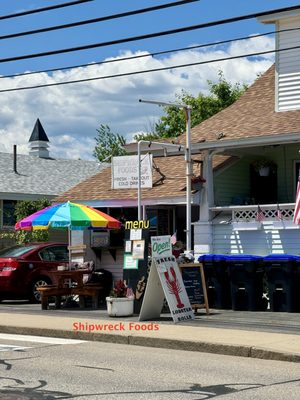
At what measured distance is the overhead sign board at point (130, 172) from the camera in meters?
21.2

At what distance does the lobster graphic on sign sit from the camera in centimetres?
1485

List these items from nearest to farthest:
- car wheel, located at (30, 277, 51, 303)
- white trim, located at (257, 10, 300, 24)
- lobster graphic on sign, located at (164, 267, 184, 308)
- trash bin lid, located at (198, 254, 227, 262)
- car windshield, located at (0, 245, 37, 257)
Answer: lobster graphic on sign, located at (164, 267, 184, 308), trash bin lid, located at (198, 254, 227, 262), car wheel, located at (30, 277, 51, 303), car windshield, located at (0, 245, 37, 257), white trim, located at (257, 10, 300, 24)

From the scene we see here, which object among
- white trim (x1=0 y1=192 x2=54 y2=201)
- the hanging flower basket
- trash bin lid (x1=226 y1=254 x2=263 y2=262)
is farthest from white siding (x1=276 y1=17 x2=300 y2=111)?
white trim (x1=0 y1=192 x2=54 y2=201)

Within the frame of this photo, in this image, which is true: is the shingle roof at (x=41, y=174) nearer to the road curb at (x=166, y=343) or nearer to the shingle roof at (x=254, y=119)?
the shingle roof at (x=254, y=119)

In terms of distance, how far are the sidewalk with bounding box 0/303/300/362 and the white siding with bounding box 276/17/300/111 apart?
23.4 ft

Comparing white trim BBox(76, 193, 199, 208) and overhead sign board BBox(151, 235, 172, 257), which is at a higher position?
white trim BBox(76, 193, 199, 208)

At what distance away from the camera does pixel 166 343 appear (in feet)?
40.4

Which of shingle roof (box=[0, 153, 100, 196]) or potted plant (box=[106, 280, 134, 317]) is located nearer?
potted plant (box=[106, 280, 134, 317])

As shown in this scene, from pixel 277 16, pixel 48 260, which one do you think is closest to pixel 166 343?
pixel 48 260

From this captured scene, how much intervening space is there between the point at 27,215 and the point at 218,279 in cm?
1814

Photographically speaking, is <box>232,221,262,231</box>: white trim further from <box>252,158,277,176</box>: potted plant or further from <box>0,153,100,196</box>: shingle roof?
<box>0,153,100,196</box>: shingle roof

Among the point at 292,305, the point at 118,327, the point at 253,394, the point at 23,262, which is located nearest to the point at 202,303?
the point at 292,305

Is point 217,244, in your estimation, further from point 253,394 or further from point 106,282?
point 253,394

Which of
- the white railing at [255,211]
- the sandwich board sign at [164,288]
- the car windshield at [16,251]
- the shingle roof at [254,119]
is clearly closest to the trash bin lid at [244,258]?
the sandwich board sign at [164,288]
